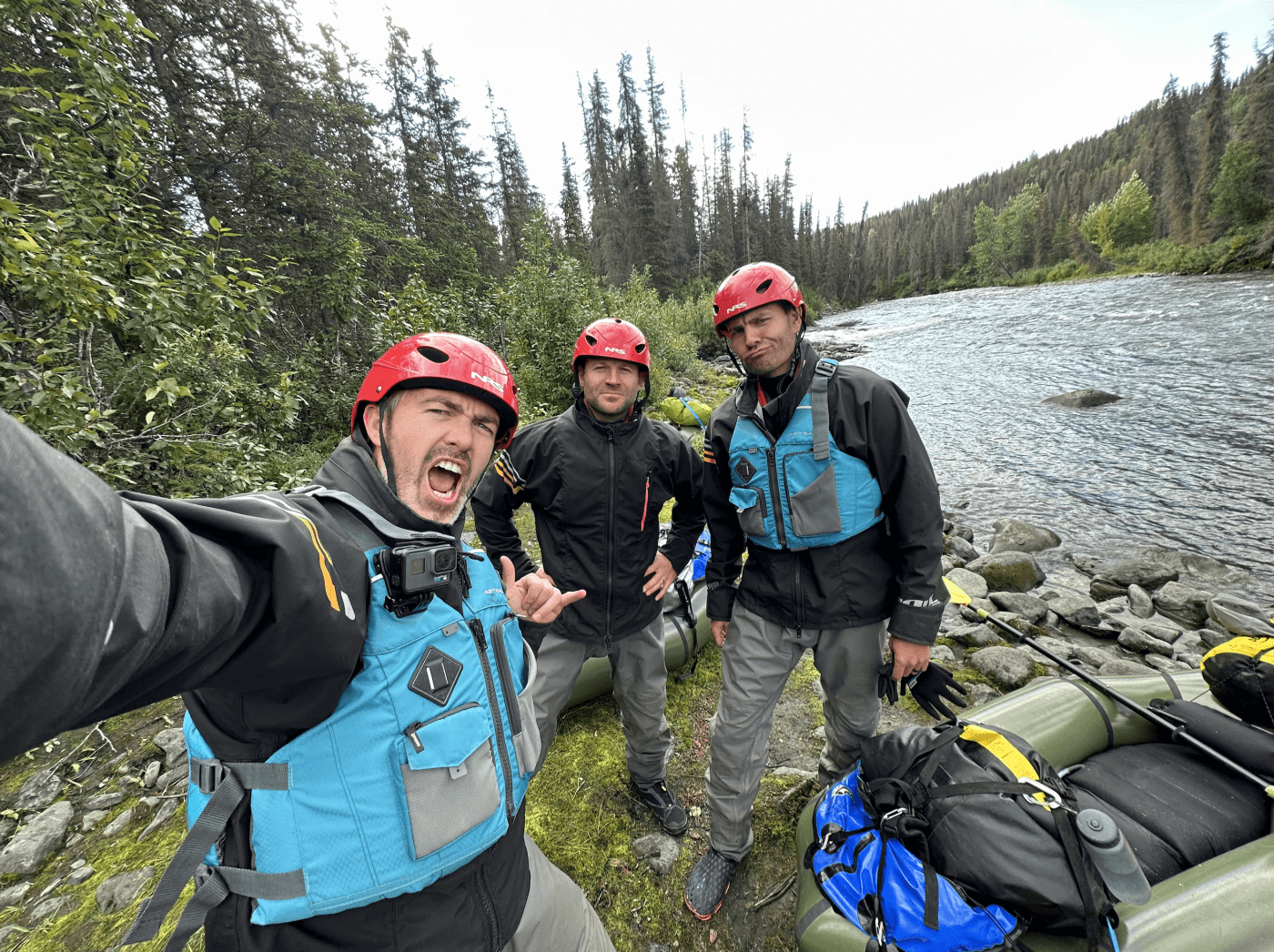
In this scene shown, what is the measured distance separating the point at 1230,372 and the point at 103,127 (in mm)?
23668

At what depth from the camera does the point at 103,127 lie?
11.6ft

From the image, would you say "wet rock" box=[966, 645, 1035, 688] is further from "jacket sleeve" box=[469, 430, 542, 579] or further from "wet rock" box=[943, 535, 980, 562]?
"jacket sleeve" box=[469, 430, 542, 579]

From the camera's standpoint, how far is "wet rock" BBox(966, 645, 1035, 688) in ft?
15.0

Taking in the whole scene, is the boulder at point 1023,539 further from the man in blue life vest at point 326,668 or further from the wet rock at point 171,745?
the wet rock at point 171,745

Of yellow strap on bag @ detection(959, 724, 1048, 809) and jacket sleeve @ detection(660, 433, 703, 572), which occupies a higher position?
jacket sleeve @ detection(660, 433, 703, 572)

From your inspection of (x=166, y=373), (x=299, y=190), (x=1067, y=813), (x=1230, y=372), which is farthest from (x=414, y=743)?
(x=1230, y=372)

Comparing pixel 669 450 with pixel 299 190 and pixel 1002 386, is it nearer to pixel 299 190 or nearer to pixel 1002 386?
pixel 299 190

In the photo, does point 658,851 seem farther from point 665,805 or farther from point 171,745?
point 171,745

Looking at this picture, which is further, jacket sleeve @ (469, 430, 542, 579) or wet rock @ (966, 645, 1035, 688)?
wet rock @ (966, 645, 1035, 688)

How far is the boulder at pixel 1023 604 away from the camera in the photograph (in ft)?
20.2

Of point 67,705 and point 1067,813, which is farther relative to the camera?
point 1067,813

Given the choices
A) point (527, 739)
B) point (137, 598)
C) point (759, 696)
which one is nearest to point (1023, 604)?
point (759, 696)

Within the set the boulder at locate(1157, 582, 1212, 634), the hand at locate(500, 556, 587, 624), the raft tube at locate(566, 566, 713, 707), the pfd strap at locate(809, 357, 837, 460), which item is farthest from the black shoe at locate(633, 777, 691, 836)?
the boulder at locate(1157, 582, 1212, 634)

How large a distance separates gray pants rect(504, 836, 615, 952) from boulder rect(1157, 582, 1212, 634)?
8184mm
